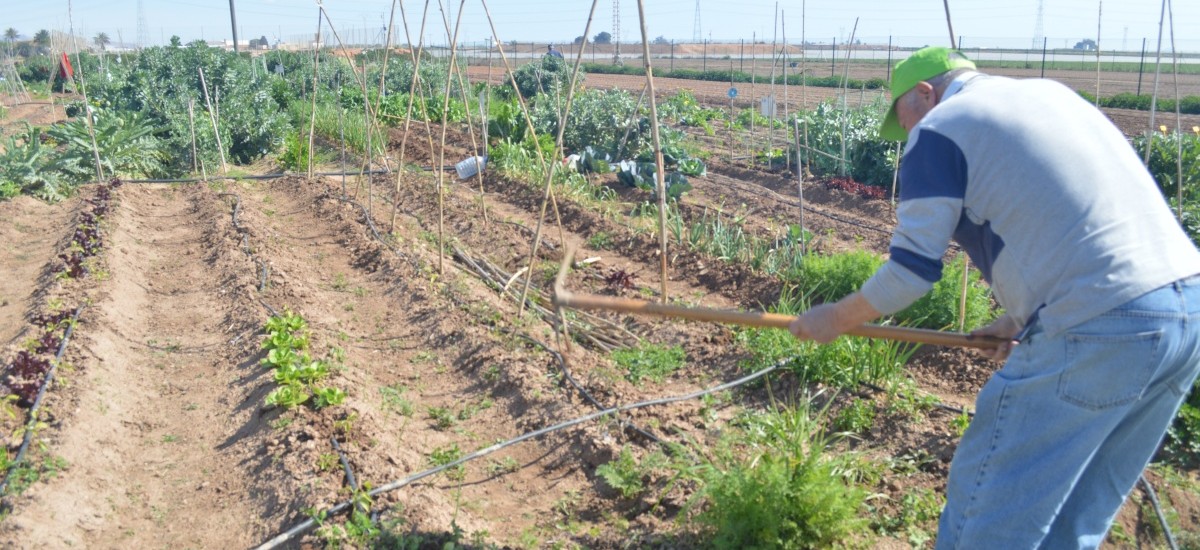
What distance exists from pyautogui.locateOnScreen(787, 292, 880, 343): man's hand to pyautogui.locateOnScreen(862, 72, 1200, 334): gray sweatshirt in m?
0.04

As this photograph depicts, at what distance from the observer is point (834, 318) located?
2.27m

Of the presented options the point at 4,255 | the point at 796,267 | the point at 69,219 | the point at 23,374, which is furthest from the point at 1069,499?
the point at 69,219

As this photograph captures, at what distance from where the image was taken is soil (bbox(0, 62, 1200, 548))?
132 inches

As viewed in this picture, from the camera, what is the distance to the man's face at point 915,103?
7.73ft

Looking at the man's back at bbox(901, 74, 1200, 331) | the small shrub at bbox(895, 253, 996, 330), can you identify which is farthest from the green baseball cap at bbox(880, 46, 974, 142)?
the small shrub at bbox(895, 253, 996, 330)

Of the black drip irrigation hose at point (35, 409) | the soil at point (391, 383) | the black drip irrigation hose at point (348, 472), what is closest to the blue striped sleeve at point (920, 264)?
the soil at point (391, 383)

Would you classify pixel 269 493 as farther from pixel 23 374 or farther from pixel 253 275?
pixel 253 275

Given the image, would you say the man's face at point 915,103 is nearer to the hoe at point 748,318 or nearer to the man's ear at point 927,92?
the man's ear at point 927,92

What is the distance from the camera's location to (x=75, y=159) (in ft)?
33.5

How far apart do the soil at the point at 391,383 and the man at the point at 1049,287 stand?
3.26 feet

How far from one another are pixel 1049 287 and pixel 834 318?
49 centimetres

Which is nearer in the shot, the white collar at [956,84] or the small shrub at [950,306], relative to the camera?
the white collar at [956,84]

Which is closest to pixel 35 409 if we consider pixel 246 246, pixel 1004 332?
pixel 246 246

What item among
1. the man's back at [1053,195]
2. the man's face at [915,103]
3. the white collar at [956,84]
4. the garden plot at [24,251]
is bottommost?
the garden plot at [24,251]
